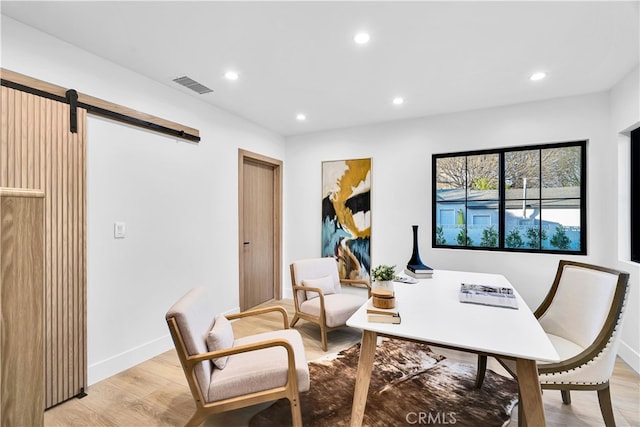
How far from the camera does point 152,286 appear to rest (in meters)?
2.71

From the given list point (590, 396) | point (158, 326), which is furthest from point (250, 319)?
point (590, 396)

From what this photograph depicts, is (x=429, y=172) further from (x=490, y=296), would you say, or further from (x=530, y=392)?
(x=530, y=392)

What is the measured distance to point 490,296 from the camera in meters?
1.84

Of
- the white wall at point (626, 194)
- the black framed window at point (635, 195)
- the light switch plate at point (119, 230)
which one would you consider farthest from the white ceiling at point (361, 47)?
the light switch plate at point (119, 230)

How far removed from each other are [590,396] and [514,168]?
233 cm

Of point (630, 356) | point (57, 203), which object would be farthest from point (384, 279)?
point (630, 356)

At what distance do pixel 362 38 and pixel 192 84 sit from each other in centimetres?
174

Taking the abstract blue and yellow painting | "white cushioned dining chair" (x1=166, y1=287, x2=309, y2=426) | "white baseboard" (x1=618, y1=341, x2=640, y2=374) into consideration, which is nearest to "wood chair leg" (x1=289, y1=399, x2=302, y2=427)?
"white cushioned dining chair" (x1=166, y1=287, x2=309, y2=426)

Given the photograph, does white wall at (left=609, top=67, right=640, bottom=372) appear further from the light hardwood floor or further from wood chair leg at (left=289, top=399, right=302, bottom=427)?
wood chair leg at (left=289, top=399, right=302, bottom=427)

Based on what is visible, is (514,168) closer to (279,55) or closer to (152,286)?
(279,55)

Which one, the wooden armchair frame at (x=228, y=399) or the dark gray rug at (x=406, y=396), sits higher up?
the wooden armchair frame at (x=228, y=399)

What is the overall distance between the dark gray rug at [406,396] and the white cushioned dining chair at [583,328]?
20 cm

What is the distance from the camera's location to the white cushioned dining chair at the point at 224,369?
152 cm

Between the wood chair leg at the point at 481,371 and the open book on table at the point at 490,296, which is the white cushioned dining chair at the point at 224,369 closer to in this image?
the open book on table at the point at 490,296
